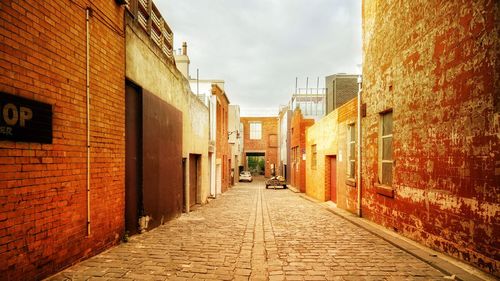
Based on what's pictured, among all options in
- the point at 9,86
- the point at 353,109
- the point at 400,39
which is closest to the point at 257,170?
the point at 353,109

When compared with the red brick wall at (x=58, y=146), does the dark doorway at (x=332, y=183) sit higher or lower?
lower

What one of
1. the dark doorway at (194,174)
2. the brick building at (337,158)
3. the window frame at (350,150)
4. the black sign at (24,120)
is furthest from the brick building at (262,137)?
the black sign at (24,120)

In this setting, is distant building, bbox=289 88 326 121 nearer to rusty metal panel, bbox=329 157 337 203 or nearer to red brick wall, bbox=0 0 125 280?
rusty metal panel, bbox=329 157 337 203

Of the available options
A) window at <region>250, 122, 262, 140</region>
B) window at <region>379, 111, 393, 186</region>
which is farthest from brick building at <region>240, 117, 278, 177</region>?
window at <region>379, 111, 393, 186</region>

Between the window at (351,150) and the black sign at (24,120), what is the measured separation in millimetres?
9456

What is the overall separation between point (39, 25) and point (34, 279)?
301 centimetres

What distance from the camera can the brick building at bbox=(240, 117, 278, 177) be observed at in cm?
5100

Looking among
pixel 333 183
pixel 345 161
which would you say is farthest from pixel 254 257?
pixel 333 183

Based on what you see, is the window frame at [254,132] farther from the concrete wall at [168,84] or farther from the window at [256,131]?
the concrete wall at [168,84]

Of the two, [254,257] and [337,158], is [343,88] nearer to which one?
[337,158]

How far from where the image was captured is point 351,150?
38.5 ft

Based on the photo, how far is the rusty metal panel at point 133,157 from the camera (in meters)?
6.85

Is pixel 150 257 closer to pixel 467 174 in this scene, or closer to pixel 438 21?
pixel 467 174

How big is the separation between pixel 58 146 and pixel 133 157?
2.83m
